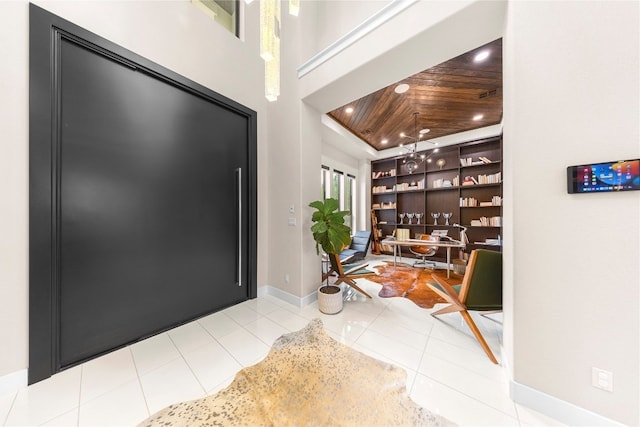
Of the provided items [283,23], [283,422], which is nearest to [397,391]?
[283,422]

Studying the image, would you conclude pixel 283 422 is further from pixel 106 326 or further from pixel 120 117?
pixel 120 117

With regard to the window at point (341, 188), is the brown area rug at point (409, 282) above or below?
below

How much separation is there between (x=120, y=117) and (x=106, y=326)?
6.26 feet

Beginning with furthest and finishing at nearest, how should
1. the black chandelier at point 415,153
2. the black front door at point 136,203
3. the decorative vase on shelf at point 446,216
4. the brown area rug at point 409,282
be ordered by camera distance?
the decorative vase on shelf at point 446,216, the black chandelier at point 415,153, the brown area rug at point 409,282, the black front door at point 136,203

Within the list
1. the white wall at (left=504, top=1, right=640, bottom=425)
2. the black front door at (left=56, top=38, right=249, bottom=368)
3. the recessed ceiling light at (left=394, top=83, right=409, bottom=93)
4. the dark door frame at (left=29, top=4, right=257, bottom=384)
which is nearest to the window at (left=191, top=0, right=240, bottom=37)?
the black front door at (left=56, top=38, right=249, bottom=368)

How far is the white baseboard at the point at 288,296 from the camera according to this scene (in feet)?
9.56

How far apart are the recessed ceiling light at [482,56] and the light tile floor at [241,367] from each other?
10.7ft

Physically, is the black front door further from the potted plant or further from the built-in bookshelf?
the built-in bookshelf

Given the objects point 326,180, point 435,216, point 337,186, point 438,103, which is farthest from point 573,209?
point 337,186

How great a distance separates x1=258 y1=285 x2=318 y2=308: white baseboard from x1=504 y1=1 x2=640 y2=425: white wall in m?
2.15

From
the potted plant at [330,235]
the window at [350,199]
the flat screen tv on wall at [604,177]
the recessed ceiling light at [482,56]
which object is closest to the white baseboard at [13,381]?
the potted plant at [330,235]

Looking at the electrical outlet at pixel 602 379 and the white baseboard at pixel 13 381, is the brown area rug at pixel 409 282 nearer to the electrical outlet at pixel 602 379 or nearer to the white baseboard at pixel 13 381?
the electrical outlet at pixel 602 379

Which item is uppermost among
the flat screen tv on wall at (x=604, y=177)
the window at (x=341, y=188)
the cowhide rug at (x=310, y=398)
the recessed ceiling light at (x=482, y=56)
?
the recessed ceiling light at (x=482, y=56)

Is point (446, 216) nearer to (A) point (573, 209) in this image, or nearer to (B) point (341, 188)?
(B) point (341, 188)
